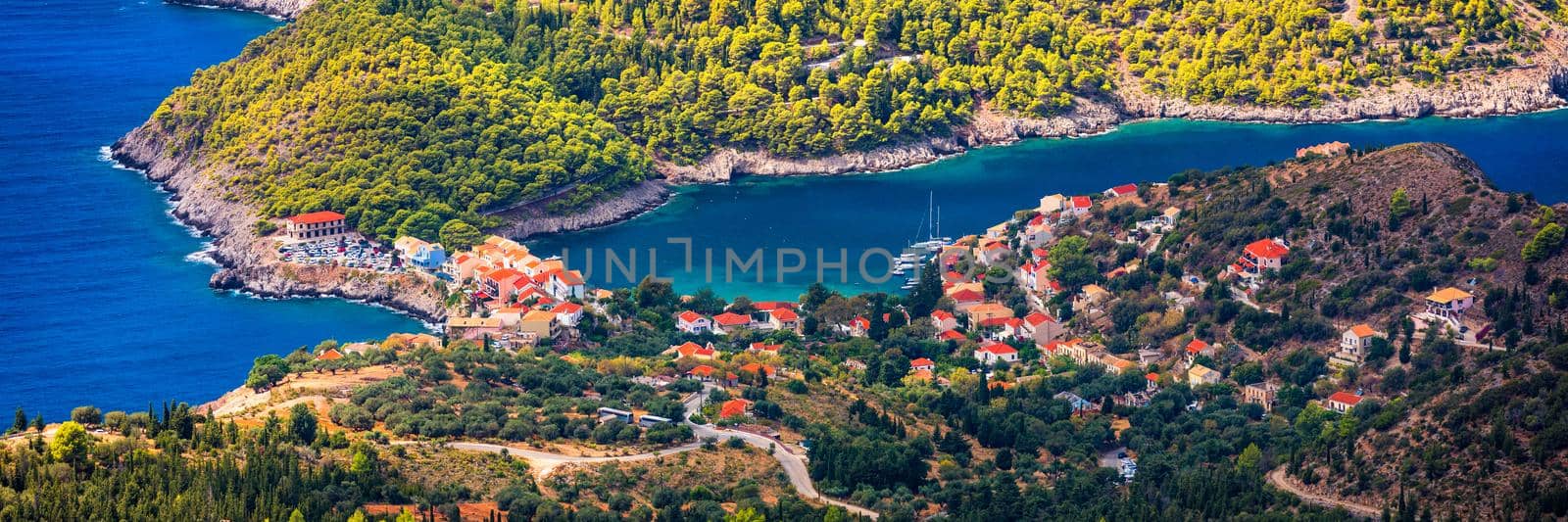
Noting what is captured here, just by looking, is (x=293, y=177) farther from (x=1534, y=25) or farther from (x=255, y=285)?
(x=1534, y=25)

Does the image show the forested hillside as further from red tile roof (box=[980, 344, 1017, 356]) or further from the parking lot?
red tile roof (box=[980, 344, 1017, 356])

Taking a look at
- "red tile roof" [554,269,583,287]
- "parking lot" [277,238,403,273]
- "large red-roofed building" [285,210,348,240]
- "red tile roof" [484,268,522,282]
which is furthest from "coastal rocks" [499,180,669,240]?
"red tile roof" [554,269,583,287]

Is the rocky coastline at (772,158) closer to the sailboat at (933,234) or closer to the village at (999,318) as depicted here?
the village at (999,318)

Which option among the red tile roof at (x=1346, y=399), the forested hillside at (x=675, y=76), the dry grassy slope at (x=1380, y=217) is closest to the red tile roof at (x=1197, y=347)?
the dry grassy slope at (x=1380, y=217)

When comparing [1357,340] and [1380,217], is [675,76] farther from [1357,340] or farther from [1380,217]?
[1357,340]

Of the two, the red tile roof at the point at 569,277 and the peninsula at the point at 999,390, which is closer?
the peninsula at the point at 999,390
